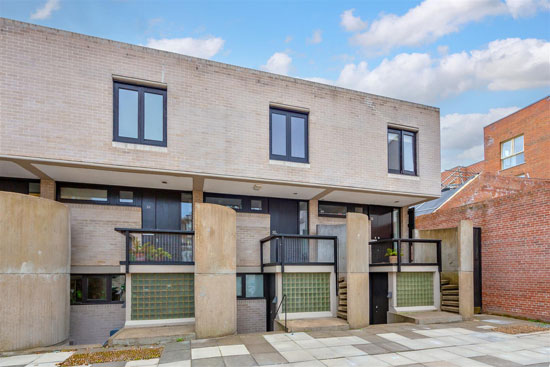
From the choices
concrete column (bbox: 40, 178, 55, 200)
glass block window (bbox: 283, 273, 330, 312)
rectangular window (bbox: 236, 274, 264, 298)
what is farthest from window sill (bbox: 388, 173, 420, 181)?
concrete column (bbox: 40, 178, 55, 200)

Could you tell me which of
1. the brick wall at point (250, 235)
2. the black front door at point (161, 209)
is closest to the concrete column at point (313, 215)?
the brick wall at point (250, 235)

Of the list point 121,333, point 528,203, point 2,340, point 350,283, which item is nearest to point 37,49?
point 2,340

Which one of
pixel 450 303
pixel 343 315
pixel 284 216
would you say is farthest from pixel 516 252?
pixel 284 216

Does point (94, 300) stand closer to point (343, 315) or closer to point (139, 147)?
point (139, 147)

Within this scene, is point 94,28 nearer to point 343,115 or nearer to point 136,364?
point 343,115

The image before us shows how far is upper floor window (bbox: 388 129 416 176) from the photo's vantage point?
12547mm

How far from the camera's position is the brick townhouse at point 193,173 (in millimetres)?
8531

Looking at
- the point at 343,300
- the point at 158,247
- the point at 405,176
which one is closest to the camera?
the point at 158,247

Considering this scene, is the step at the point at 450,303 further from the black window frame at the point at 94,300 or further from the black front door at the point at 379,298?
the black window frame at the point at 94,300

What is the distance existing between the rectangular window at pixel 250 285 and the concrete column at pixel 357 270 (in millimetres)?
3237

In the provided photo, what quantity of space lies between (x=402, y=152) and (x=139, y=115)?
921 centimetres

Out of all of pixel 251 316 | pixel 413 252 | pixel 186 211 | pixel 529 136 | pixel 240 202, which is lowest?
pixel 251 316

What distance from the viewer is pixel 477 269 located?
1253 cm

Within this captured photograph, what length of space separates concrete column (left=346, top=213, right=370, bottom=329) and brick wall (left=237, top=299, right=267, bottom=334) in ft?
10.3
